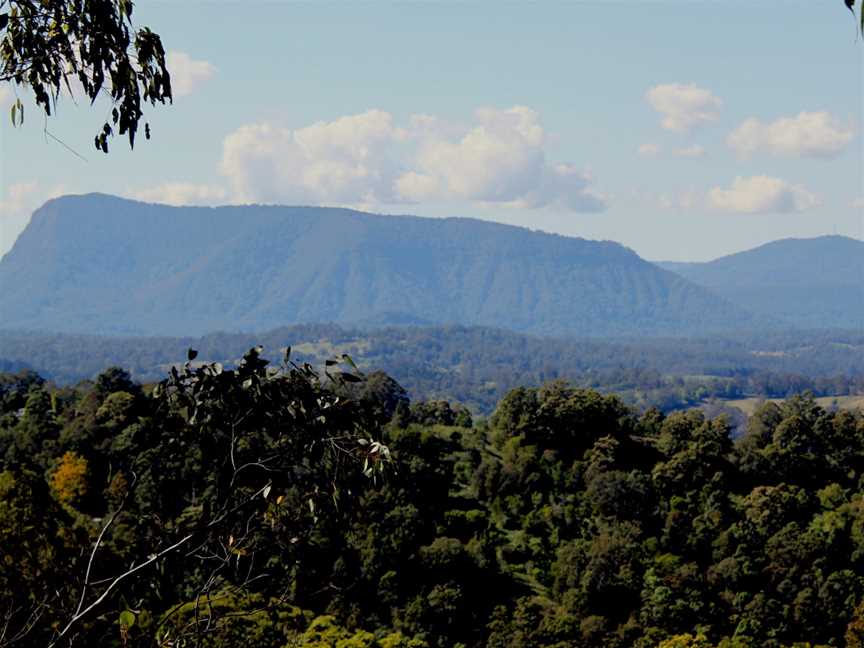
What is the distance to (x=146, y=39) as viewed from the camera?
8.14 meters

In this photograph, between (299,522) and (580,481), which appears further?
(580,481)

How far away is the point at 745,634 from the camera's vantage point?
114ft

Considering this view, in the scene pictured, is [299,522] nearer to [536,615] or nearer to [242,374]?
[242,374]

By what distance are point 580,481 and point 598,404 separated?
5004 millimetres

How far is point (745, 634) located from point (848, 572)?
16.9 ft

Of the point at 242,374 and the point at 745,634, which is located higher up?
the point at 242,374

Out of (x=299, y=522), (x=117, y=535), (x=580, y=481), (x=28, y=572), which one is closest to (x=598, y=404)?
(x=580, y=481)

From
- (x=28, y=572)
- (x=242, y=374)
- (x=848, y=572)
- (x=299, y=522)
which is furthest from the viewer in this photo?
(x=848, y=572)

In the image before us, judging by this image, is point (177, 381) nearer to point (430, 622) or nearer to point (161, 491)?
point (161, 491)

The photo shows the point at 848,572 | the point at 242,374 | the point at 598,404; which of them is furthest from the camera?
the point at 598,404

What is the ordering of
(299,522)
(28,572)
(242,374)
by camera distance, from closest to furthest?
(242,374), (299,522), (28,572)

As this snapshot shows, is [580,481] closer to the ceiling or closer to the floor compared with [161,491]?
closer to the floor

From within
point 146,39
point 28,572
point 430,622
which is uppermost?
point 146,39

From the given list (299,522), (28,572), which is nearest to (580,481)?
(28,572)
